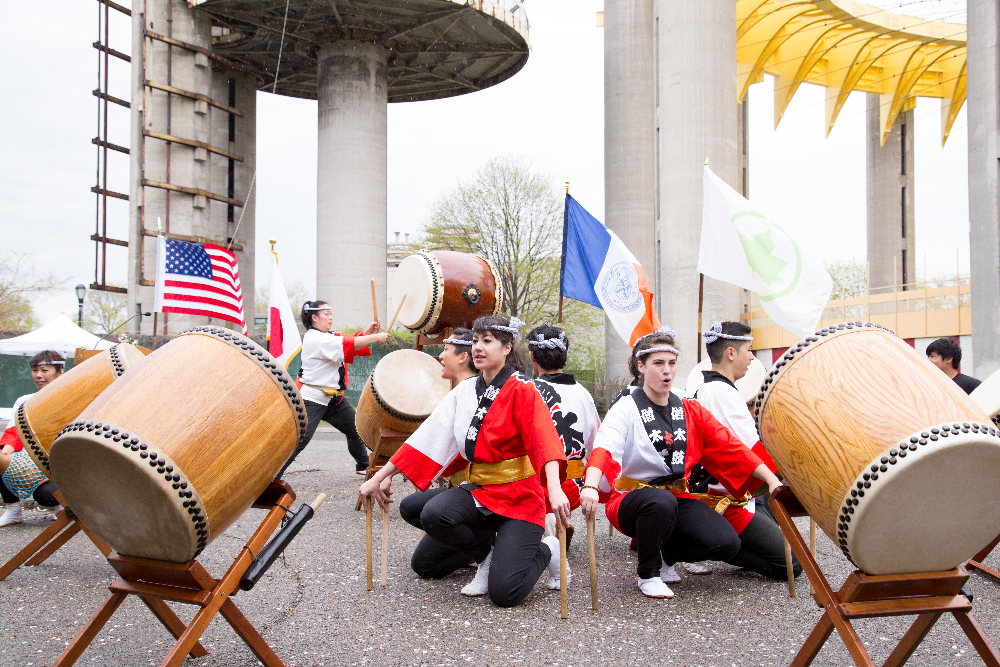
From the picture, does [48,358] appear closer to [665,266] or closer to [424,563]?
[424,563]

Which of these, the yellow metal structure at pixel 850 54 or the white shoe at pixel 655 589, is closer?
the white shoe at pixel 655 589

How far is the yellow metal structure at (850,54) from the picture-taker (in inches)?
852

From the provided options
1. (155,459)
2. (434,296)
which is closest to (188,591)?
(155,459)

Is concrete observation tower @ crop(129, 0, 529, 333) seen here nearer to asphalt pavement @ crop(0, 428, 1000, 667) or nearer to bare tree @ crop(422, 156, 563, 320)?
bare tree @ crop(422, 156, 563, 320)

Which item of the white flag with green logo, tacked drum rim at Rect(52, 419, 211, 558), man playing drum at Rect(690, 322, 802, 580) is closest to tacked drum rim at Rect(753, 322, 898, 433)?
man playing drum at Rect(690, 322, 802, 580)

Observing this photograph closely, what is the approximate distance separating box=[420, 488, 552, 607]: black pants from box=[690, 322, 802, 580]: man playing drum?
829mm

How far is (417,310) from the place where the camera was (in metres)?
5.63

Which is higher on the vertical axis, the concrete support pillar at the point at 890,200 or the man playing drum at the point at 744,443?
the concrete support pillar at the point at 890,200

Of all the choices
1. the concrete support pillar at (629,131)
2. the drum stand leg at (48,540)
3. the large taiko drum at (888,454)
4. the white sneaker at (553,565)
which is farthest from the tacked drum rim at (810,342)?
the concrete support pillar at (629,131)

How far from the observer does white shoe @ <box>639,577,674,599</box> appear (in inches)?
121

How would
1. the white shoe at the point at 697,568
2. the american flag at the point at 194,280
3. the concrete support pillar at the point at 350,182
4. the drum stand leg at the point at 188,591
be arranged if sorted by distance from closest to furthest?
the drum stand leg at the point at 188,591, the white shoe at the point at 697,568, the american flag at the point at 194,280, the concrete support pillar at the point at 350,182

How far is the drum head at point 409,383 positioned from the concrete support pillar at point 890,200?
22.7 m

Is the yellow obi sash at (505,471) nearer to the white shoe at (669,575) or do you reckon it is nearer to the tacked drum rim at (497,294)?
the white shoe at (669,575)

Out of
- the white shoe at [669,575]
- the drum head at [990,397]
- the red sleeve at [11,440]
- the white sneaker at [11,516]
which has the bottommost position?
the white sneaker at [11,516]
